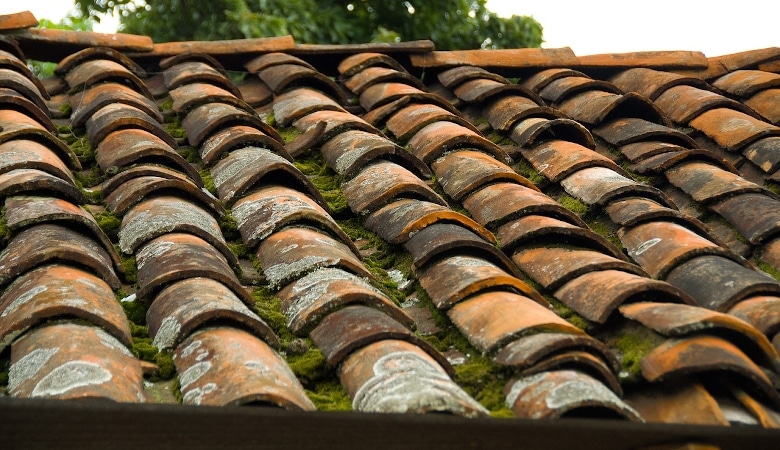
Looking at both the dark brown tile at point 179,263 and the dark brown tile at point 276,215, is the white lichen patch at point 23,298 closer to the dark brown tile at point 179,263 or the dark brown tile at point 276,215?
the dark brown tile at point 179,263

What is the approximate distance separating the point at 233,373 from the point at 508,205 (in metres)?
1.36

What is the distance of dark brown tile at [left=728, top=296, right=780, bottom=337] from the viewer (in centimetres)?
225

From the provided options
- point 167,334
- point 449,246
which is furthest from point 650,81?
point 167,334

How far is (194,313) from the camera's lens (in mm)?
2004

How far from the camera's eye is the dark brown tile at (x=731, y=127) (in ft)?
12.4

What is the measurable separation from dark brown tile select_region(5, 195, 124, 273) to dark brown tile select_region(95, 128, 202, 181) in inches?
17.8

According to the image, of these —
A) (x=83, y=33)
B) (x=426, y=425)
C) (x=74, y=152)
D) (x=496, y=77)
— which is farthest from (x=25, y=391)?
(x=496, y=77)

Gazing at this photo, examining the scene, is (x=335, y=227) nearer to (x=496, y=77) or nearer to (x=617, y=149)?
(x=617, y=149)

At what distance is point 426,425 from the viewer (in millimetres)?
1581

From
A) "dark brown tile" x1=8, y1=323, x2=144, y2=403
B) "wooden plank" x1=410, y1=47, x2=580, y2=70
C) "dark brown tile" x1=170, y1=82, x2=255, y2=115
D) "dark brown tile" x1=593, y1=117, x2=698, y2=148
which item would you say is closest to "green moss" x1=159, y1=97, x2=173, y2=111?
"dark brown tile" x1=170, y1=82, x2=255, y2=115

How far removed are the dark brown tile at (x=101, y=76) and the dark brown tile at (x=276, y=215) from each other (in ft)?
4.05

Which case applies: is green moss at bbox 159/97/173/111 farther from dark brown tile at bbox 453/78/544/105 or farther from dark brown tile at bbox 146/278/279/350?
dark brown tile at bbox 146/278/279/350

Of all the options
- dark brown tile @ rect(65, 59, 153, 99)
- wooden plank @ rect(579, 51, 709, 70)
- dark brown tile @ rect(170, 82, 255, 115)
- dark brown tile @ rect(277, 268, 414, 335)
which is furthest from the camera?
wooden plank @ rect(579, 51, 709, 70)

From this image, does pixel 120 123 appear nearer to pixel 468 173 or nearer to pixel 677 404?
pixel 468 173
